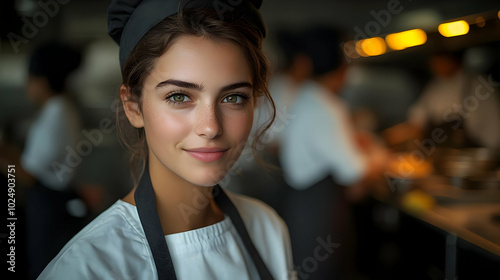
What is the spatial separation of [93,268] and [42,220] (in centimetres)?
107

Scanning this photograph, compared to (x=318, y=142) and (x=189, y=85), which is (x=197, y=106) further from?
(x=318, y=142)

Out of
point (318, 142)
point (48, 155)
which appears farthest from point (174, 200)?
point (318, 142)

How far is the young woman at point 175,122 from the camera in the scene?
29.1 inches

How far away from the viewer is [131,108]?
2.74 ft

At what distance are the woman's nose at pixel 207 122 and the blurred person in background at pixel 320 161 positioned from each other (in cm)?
153

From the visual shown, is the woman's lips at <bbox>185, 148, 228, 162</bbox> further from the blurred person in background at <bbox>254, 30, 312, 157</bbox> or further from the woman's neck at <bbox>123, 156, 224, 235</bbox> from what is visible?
the blurred person in background at <bbox>254, 30, 312, 157</bbox>

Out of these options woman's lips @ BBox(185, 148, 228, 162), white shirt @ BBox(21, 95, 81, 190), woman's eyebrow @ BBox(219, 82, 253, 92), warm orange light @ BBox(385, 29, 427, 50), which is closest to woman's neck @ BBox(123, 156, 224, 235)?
woman's lips @ BBox(185, 148, 228, 162)

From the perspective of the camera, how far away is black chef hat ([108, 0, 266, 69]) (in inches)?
29.1

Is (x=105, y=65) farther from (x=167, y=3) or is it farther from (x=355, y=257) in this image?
(x=167, y=3)

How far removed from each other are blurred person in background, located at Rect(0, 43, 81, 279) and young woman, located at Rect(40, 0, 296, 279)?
96cm

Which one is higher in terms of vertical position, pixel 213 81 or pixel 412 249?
pixel 213 81

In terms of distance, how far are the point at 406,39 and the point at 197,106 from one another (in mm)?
2520

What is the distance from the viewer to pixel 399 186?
2.60 meters

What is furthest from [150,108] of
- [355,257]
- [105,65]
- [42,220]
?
[105,65]
